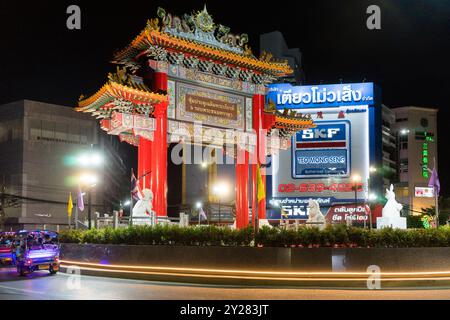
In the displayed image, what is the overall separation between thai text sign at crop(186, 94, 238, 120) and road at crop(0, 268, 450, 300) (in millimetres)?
12620

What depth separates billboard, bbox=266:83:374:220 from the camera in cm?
5753

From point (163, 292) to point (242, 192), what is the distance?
1656cm

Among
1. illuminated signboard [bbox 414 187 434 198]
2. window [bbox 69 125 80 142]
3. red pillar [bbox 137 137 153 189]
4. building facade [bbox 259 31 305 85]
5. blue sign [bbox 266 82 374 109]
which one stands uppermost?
building facade [bbox 259 31 305 85]

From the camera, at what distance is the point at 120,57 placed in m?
30.3

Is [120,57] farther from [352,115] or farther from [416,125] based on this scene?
[416,125]

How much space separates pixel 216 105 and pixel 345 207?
96.6 feet

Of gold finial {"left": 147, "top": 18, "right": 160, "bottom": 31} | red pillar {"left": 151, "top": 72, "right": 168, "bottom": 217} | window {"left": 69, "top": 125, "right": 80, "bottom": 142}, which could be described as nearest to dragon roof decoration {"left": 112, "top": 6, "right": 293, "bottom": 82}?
gold finial {"left": 147, "top": 18, "right": 160, "bottom": 31}

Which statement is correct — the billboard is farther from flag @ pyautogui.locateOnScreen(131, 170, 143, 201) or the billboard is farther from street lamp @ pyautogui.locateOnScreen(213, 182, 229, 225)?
flag @ pyautogui.locateOnScreen(131, 170, 143, 201)

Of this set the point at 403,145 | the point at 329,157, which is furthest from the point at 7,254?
the point at 403,145

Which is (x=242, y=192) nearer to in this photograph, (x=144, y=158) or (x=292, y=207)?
(x=144, y=158)

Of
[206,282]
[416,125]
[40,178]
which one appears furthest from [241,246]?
[416,125]

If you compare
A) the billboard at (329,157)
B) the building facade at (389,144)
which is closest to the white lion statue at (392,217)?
the billboard at (329,157)

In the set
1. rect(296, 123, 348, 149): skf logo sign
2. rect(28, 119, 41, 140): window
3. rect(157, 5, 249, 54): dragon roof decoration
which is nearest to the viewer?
rect(157, 5, 249, 54): dragon roof decoration

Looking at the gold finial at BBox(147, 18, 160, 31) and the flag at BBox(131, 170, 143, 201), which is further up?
the gold finial at BBox(147, 18, 160, 31)
